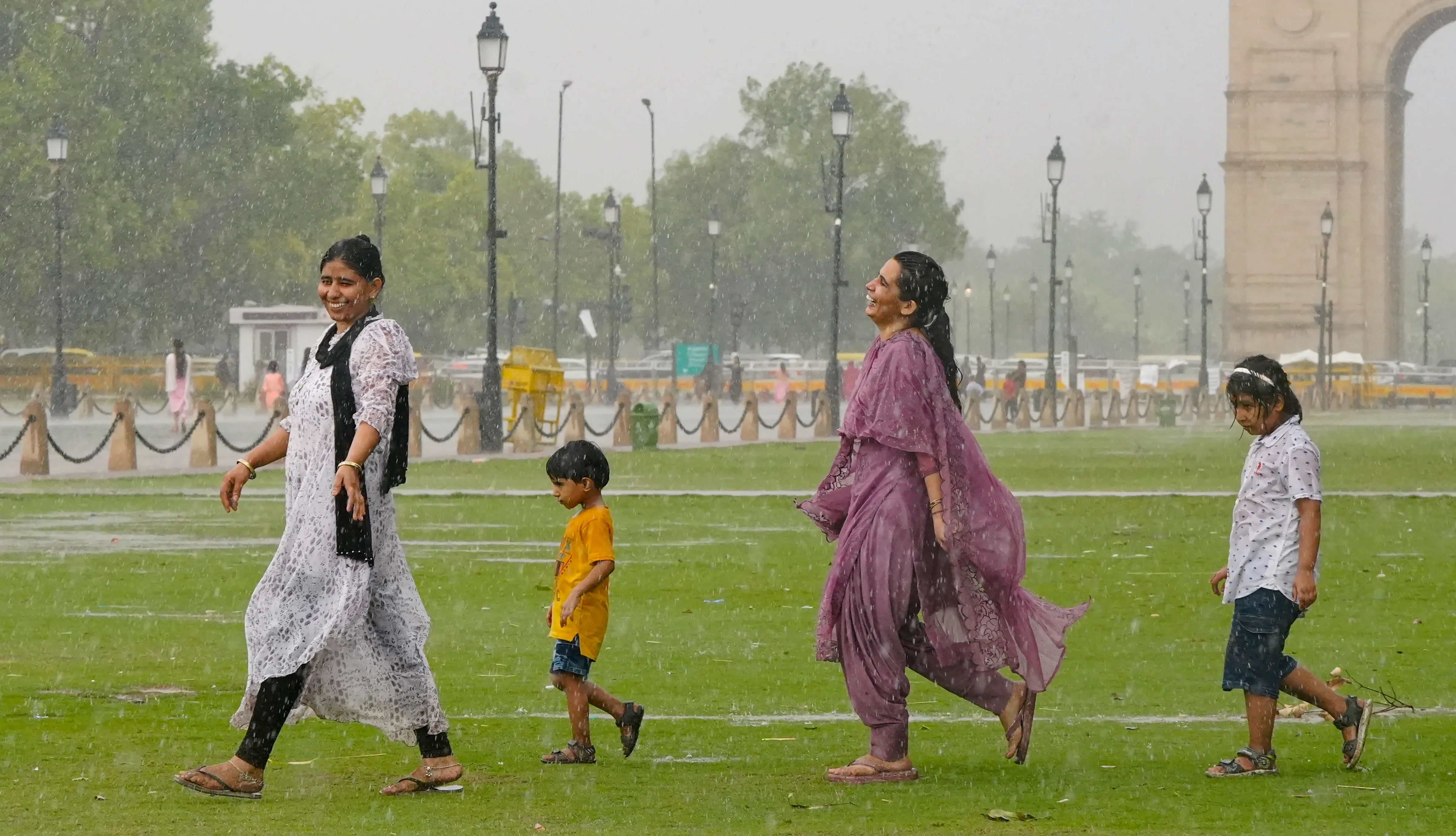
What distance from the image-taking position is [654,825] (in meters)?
6.06

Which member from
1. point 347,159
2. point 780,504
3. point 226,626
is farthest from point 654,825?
point 347,159

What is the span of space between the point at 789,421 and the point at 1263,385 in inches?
1315

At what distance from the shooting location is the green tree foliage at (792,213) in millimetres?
105875

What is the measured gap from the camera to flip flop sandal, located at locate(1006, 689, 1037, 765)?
22.5ft

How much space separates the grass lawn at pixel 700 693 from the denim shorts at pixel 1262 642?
0.30 meters

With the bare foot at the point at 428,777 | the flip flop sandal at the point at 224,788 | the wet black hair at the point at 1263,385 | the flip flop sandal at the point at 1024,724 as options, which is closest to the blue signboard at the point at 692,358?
the wet black hair at the point at 1263,385

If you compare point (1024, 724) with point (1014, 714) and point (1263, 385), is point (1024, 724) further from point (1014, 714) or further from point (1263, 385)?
point (1263, 385)

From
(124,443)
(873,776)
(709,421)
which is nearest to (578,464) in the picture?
(873,776)

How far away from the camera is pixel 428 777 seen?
6547 millimetres

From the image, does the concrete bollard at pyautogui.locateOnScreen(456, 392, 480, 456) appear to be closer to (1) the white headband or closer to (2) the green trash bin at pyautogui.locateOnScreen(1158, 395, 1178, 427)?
(2) the green trash bin at pyautogui.locateOnScreen(1158, 395, 1178, 427)

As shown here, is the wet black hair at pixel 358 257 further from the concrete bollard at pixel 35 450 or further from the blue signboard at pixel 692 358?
the blue signboard at pixel 692 358

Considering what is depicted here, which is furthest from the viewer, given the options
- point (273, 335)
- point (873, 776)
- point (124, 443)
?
point (273, 335)

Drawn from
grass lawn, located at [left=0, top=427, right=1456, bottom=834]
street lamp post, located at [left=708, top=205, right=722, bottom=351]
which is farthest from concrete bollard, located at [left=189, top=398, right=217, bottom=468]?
street lamp post, located at [left=708, top=205, right=722, bottom=351]

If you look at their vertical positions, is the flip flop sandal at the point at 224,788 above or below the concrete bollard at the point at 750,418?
below
